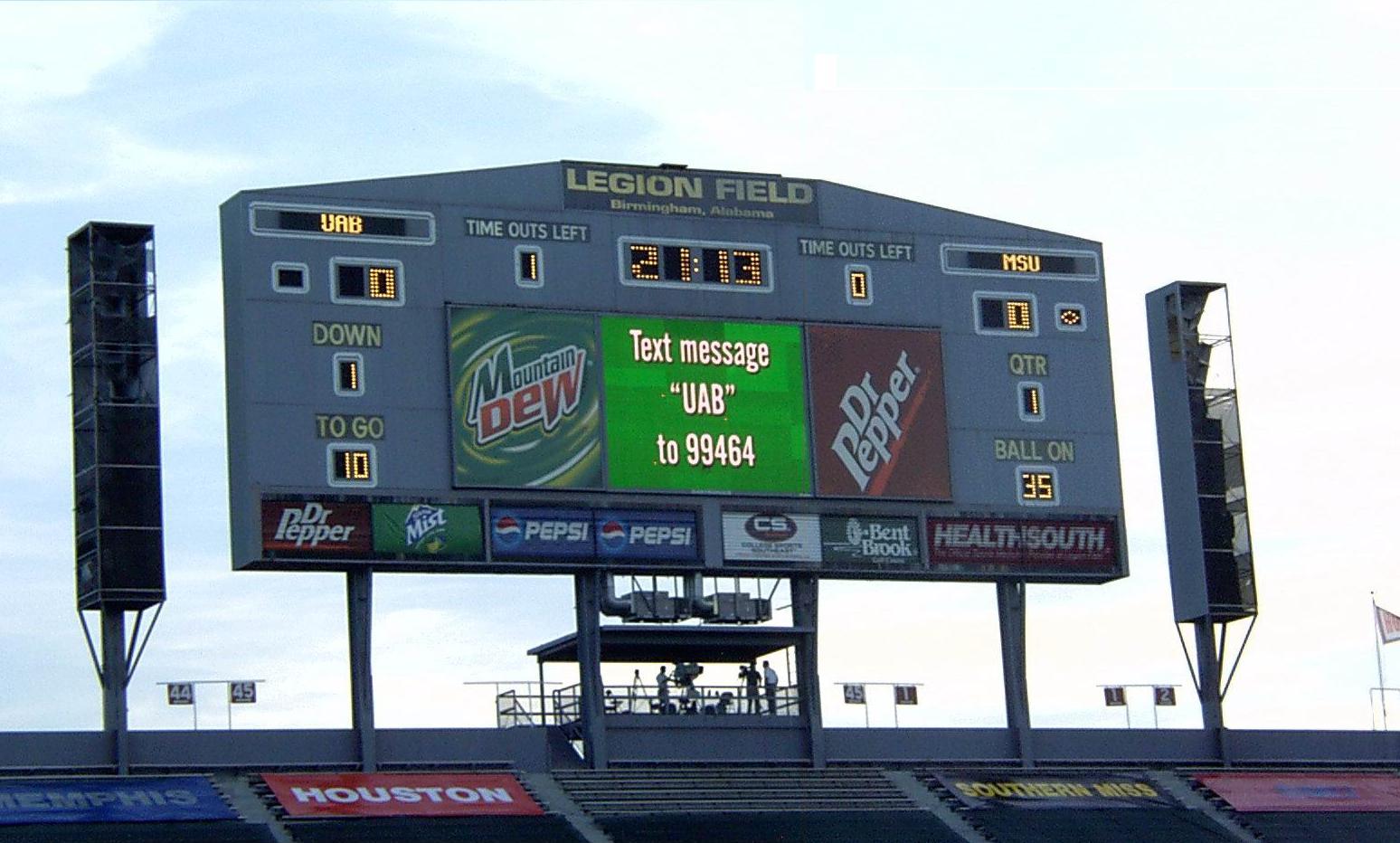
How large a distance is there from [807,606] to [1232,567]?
803 cm

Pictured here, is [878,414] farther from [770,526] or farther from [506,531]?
[506,531]

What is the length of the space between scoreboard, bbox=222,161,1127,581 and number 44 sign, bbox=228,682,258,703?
177 cm

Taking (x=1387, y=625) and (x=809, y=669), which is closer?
(x=809, y=669)

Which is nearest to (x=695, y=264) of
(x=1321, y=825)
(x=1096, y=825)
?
(x=1096, y=825)

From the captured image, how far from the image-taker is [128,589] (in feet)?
126

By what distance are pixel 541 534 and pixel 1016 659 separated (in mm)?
8801

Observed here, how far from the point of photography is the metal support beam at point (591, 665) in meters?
41.6

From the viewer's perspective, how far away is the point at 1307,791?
47.4 m

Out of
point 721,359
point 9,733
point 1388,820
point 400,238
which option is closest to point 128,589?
point 9,733

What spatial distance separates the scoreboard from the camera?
132 feet

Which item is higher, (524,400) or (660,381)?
(660,381)

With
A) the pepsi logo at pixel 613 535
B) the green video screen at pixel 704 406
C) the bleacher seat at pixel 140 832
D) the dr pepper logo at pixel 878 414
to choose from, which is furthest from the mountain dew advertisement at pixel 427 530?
the dr pepper logo at pixel 878 414

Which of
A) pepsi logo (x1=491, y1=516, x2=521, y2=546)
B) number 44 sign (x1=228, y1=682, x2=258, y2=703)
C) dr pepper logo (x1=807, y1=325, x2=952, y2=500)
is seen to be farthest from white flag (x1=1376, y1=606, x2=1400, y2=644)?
number 44 sign (x1=228, y1=682, x2=258, y2=703)

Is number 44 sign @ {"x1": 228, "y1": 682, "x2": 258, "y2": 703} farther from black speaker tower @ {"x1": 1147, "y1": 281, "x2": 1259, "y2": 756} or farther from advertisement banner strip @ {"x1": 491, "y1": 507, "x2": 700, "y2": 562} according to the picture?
black speaker tower @ {"x1": 1147, "y1": 281, "x2": 1259, "y2": 756}
